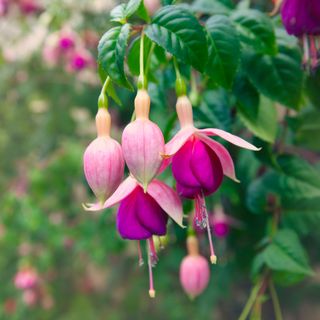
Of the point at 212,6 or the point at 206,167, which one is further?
the point at 212,6

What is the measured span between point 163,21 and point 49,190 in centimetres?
108

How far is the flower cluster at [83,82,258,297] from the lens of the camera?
43 cm

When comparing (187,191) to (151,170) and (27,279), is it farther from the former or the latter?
(27,279)

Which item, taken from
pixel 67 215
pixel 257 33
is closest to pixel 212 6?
pixel 257 33

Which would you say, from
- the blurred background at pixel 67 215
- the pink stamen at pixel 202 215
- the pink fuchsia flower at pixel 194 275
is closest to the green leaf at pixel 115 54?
the pink stamen at pixel 202 215

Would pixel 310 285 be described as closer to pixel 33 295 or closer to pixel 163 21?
pixel 33 295

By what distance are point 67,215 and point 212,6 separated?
1.07 m

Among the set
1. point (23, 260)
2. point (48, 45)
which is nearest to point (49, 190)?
point (23, 260)

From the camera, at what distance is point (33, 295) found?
5.19 feet

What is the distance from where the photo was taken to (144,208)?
463 mm

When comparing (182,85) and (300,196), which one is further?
(300,196)

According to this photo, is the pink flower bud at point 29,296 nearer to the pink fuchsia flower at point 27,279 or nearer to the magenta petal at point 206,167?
the pink fuchsia flower at point 27,279

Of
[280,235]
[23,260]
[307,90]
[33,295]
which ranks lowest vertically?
[33,295]

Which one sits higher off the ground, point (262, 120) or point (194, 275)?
point (262, 120)
